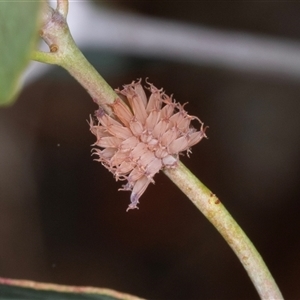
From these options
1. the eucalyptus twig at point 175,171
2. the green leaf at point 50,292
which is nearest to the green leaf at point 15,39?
the eucalyptus twig at point 175,171

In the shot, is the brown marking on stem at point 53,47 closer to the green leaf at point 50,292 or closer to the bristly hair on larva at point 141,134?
the bristly hair on larva at point 141,134

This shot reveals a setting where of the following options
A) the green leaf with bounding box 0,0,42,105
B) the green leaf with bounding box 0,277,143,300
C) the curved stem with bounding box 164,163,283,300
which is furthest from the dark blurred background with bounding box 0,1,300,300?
the green leaf with bounding box 0,0,42,105

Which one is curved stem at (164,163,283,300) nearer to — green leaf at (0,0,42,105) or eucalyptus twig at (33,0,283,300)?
eucalyptus twig at (33,0,283,300)

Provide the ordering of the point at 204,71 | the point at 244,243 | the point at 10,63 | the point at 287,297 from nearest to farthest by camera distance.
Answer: the point at 10,63
the point at 244,243
the point at 287,297
the point at 204,71

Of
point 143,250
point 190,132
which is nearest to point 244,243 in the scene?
point 190,132

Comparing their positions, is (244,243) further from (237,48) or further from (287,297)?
(237,48)

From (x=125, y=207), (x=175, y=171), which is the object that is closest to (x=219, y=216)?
(x=175, y=171)
